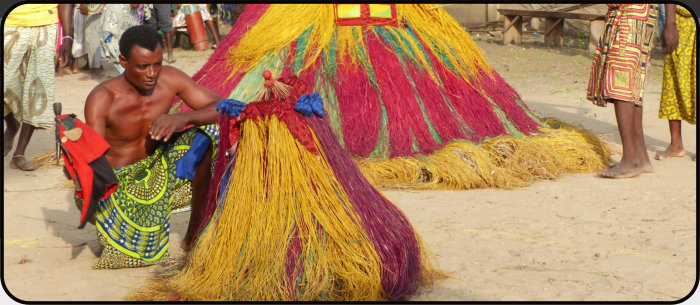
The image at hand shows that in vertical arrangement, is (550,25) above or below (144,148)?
below

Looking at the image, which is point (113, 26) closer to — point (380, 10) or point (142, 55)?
point (380, 10)

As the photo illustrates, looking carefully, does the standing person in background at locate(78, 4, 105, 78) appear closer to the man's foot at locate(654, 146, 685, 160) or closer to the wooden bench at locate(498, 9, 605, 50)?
the wooden bench at locate(498, 9, 605, 50)

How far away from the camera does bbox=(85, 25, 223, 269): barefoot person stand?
3734mm

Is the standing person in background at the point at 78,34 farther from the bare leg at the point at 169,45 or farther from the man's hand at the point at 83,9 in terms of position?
the bare leg at the point at 169,45

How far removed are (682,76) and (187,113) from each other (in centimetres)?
388

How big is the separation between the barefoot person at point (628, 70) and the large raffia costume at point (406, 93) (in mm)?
323

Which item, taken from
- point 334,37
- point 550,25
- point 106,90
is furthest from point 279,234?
point 550,25

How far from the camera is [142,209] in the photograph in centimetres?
381

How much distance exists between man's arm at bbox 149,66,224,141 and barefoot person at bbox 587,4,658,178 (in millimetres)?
2740

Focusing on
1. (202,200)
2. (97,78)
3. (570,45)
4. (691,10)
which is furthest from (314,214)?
(570,45)

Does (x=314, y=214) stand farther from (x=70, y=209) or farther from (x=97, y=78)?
(x=97, y=78)

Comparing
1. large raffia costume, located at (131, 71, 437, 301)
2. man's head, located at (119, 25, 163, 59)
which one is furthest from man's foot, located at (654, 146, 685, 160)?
man's head, located at (119, 25, 163, 59)

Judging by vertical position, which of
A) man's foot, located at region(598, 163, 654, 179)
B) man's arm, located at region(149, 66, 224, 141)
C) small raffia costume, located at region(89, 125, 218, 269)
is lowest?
man's foot, located at region(598, 163, 654, 179)

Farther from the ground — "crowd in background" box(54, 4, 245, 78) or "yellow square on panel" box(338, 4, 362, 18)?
"yellow square on panel" box(338, 4, 362, 18)
